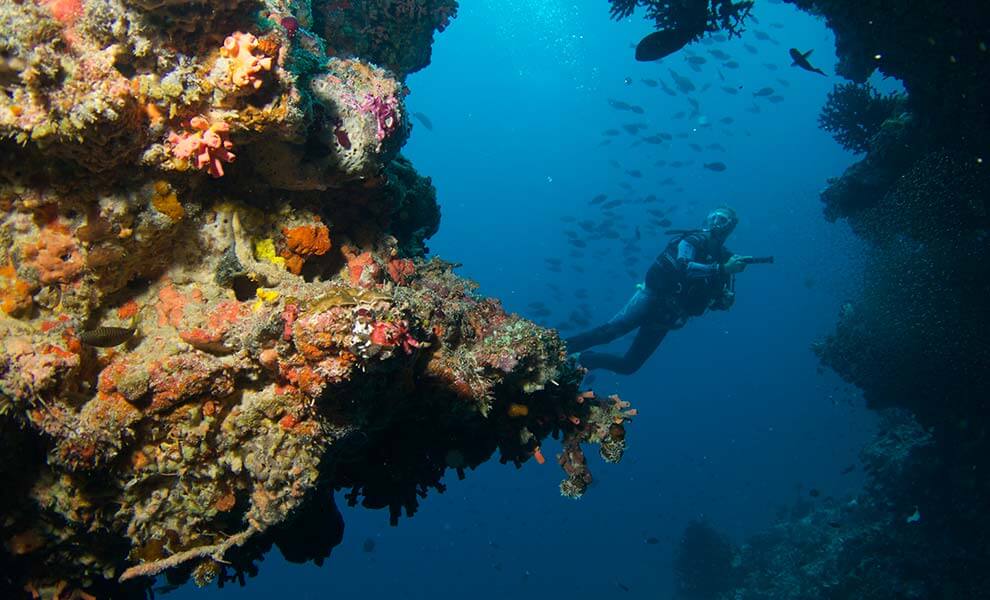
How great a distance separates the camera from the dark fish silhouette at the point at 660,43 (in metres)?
7.38

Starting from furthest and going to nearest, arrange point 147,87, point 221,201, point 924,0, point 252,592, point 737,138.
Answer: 1. point 737,138
2. point 252,592
3. point 924,0
4. point 221,201
5. point 147,87

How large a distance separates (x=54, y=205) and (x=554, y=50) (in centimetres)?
14449

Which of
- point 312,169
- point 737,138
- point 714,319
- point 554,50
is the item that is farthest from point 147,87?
point 554,50

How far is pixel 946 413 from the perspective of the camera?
10930mm

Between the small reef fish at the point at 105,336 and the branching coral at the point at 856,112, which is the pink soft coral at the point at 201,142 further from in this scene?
the branching coral at the point at 856,112

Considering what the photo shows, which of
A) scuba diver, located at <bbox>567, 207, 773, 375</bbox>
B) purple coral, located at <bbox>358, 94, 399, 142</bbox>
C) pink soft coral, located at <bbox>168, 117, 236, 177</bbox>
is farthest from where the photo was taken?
scuba diver, located at <bbox>567, 207, 773, 375</bbox>

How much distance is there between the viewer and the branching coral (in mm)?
10727

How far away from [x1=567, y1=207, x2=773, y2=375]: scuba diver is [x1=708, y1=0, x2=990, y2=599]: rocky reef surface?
2.78 metres

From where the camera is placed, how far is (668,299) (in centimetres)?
1272

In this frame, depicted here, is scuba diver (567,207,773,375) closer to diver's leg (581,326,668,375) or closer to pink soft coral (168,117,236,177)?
diver's leg (581,326,668,375)

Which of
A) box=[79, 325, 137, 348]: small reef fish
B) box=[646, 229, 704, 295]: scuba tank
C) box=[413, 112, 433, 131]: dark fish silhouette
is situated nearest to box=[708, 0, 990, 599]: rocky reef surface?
box=[646, 229, 704, 295]: scuba tank

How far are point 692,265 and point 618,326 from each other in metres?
2.68

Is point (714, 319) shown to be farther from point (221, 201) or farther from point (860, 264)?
point (221, 201)

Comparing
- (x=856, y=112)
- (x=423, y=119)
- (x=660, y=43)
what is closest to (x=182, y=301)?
(x=660, y=43)
